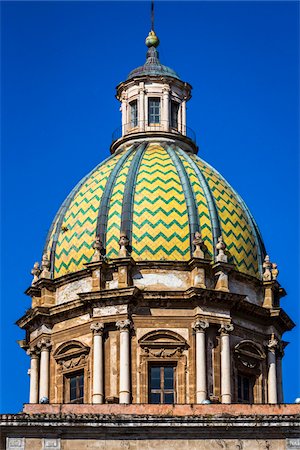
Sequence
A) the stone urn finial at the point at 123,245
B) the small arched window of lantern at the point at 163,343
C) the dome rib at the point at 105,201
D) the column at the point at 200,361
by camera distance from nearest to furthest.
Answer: the column at the point at 200,361, the small arched window of lantern at the point at 163,343, the stone urn finial at the point at 123,245, the dome rib at the point at 105,201

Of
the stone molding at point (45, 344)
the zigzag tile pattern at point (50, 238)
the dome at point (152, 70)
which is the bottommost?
the stone molding at point (45, 344)

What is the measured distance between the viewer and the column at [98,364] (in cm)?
5338

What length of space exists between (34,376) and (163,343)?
577 centimetres

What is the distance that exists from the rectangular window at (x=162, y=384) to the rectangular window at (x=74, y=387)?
276 cm

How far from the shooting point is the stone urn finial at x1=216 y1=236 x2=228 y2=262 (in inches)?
2235

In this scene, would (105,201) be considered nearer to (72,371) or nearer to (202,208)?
(202,208)

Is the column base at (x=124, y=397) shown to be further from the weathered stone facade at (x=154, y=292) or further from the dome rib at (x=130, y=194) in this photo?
the dome rib at (x=130, y=194)

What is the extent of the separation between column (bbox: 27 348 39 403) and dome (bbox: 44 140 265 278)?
3.48 meters

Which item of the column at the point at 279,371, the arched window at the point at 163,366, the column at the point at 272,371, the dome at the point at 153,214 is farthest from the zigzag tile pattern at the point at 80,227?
the column at the point at 279,371

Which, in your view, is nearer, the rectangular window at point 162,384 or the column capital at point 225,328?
the rectangular window at point 162,384

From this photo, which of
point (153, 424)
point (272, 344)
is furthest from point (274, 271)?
point (153, 424)

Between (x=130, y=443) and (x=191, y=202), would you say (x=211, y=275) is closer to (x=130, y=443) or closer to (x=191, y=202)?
(x=191, y=202)

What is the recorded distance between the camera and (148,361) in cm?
5409

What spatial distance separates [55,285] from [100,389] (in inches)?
241
